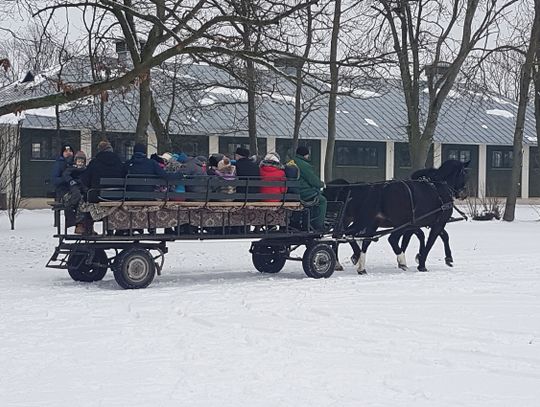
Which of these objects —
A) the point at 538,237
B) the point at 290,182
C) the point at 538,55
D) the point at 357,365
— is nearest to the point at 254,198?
the point at 290,182

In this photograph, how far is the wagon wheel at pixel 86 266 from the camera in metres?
14.6

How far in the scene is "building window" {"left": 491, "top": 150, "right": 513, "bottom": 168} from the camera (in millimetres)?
63781

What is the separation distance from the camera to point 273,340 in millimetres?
9742

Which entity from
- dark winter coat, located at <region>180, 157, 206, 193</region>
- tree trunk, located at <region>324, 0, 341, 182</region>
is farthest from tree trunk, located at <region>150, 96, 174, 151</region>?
dark winter coat, located at <region>180, 157, 206, 193</region>

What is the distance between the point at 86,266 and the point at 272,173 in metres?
3.33

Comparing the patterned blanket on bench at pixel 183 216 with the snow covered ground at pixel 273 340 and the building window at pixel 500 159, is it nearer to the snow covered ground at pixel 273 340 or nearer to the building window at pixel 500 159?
the snow covered ground at pixel 273 340

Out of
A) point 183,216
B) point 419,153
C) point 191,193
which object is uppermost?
point 419,153

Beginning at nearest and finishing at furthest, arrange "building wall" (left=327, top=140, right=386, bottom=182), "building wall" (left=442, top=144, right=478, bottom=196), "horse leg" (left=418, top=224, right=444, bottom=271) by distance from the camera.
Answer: "horse leg" (left=418, top=224, right=444, bottom=271) < "building wall" (left=327, top=140, right=386, bottom=182) < "building wall" (left=442, top=144, right=478, bottom=196)

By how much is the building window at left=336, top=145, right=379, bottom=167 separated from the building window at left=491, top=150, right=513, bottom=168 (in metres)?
8.99

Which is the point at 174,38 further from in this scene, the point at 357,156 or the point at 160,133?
the point at 357,156

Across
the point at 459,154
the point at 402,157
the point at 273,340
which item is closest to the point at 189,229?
the point at 273,340

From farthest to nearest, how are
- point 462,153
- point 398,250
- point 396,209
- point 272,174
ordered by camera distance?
point 462,153 → point 398,250 → point 396,209 → point 272,174

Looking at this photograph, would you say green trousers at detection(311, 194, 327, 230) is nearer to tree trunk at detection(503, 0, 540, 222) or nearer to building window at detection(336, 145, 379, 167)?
tree trunk at detection(503, 0, 540, 222)

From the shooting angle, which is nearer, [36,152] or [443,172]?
[443,172]
